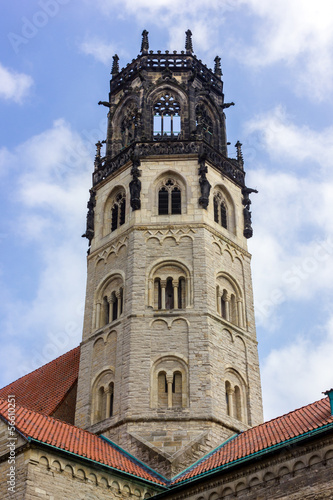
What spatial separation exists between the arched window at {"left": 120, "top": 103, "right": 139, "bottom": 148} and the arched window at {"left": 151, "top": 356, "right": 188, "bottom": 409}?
1134cm

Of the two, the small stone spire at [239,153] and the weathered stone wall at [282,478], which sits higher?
the small stone spire at [239,153]

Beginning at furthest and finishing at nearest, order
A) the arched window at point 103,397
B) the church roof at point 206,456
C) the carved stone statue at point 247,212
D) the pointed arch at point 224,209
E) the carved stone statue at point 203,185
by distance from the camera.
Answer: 1. the carved stone statue at point 247,212
2. the pointed arch at point 224,209
3. the carved stone statue at point 203,185
4. the arched window at point 103,397
5. the church roof at point 206,456

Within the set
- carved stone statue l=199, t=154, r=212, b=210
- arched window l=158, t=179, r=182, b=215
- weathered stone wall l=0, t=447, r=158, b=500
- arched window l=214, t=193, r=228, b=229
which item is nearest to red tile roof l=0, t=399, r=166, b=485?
weathered stone wall l=0, t=447, r=158, b=500

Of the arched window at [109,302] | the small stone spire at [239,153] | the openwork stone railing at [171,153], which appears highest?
the small stone spire at [239,153]

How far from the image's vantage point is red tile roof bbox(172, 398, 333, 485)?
18.9 meters

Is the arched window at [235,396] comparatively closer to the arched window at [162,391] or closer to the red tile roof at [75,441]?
the arched window at [162,391]

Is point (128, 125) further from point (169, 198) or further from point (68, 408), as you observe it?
point (68, 408)

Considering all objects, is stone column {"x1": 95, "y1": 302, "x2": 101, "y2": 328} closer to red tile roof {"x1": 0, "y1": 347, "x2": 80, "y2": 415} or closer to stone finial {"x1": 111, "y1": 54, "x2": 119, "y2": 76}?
red tile roof {"x1": 0, "y1": 347, "x2": 80, "y2": 415}

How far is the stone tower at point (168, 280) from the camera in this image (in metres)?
24.0

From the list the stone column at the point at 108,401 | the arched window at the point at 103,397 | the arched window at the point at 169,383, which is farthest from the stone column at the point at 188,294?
the stone column at the point at 108,401

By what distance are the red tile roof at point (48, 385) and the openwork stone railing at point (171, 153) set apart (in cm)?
809

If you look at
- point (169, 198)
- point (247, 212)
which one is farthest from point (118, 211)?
point (247, 212)

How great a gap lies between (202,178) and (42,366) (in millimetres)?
11706

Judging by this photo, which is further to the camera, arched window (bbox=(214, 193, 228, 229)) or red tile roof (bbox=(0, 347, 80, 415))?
arched window (bbox=(214, 193, 228, 229))
